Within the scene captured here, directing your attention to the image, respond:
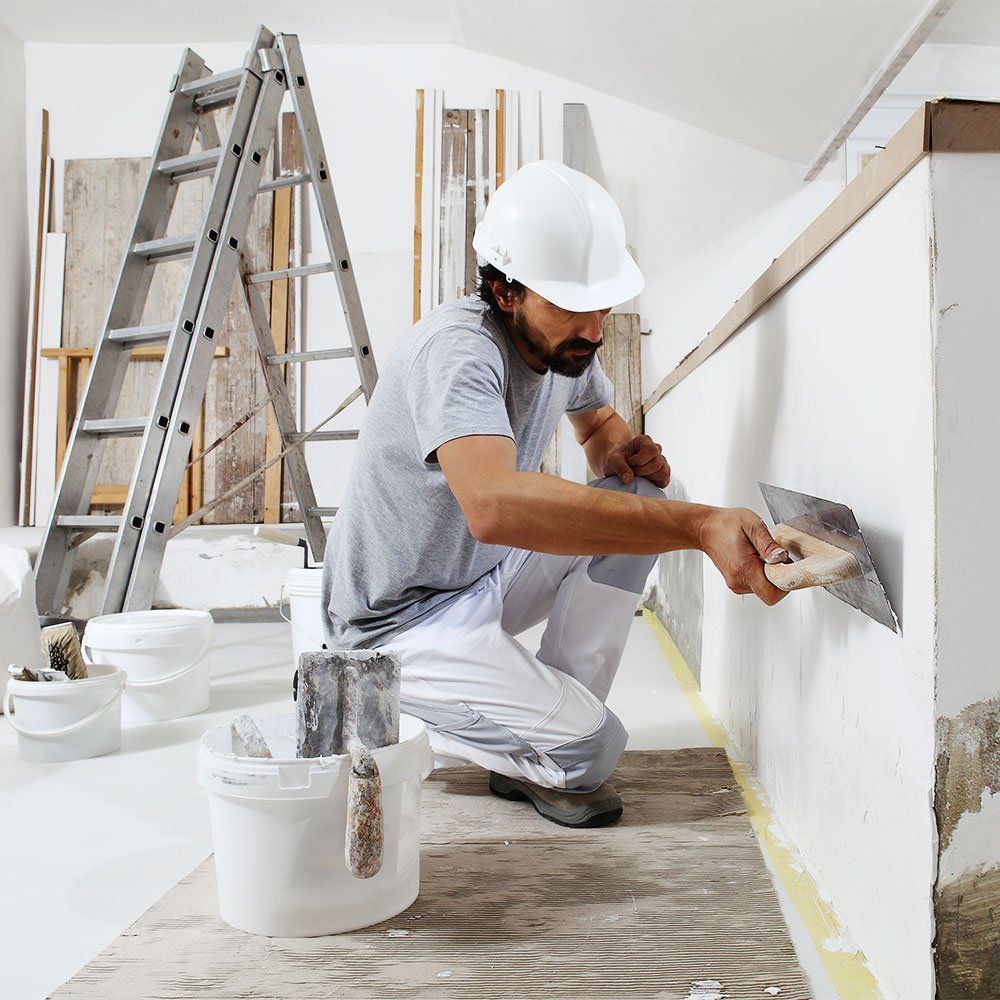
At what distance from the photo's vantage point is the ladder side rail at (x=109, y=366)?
278 centimetres

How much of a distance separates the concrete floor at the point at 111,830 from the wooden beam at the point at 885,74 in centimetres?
244

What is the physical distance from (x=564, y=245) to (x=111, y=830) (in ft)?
4.50

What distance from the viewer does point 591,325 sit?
169cm

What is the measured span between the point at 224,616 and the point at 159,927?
3059mm

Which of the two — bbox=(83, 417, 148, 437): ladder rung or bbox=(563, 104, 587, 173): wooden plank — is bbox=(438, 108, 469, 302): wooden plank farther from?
bbox=(83, 417, 148, 437): ladder rung

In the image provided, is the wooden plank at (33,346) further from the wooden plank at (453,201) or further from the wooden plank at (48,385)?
the wooden plank at (453,201)

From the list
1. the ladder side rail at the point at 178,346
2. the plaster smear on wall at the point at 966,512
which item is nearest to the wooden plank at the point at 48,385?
the ladder side rail at the point at 178,346

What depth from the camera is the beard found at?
5.59ft

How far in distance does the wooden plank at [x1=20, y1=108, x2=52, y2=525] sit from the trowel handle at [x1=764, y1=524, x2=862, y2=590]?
4.68m

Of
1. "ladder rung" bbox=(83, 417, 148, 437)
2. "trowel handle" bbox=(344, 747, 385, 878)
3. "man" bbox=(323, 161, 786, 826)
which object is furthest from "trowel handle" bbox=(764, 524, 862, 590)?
"ladder rung" bbox=(83, 417, 148, 437)

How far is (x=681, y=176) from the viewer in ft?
16.2

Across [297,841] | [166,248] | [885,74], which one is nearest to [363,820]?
[297,841]

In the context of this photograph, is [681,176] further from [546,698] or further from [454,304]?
[546,698]

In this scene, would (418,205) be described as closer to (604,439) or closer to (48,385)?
(48,385)
